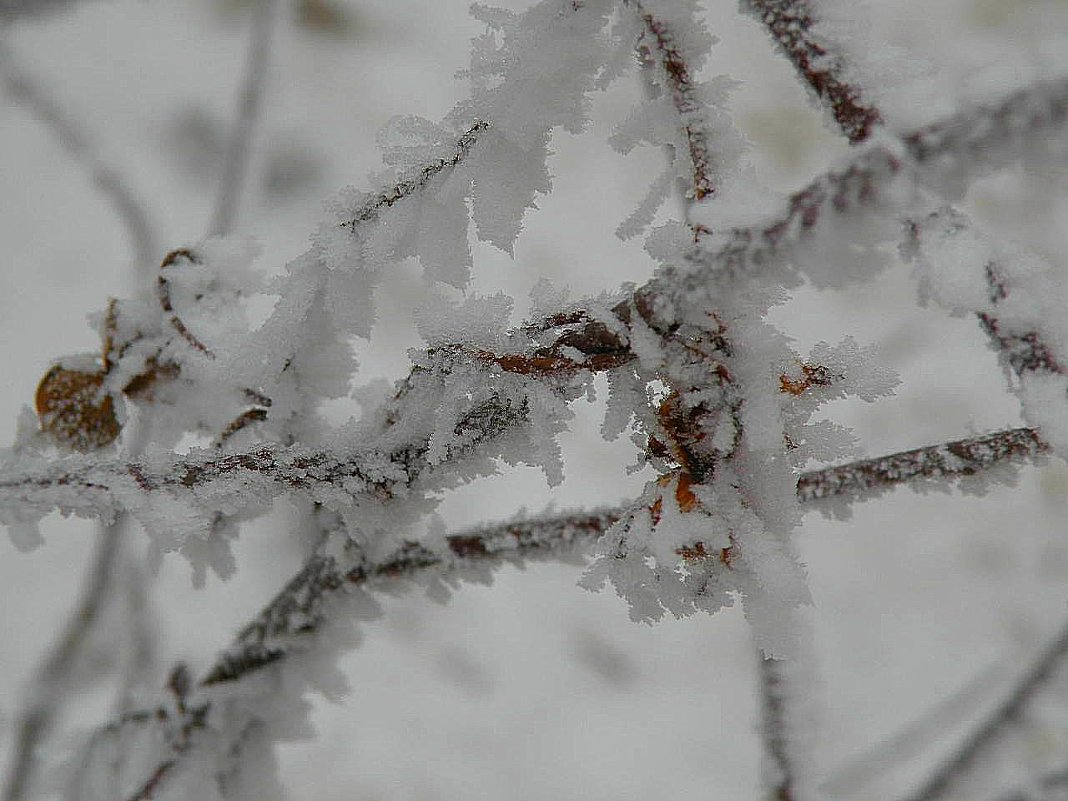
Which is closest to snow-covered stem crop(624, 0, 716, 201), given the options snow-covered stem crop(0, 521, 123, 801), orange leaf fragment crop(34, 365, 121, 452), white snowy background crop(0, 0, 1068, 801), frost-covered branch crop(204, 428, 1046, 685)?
frost-covered branch crop(204, 428, 1046, 685)

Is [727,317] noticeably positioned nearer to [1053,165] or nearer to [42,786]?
[1053,165]

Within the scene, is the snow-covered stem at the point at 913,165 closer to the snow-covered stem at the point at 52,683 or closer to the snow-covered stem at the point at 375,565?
the snow-covered stem at the point at 375,565

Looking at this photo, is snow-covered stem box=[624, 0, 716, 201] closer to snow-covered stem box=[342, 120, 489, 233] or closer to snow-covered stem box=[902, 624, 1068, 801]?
snow-covered stem box=[342, 120, 489, 233]

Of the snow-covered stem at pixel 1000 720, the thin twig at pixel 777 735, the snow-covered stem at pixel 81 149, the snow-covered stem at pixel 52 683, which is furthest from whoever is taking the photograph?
the snow-covered stem at pixel 81 149

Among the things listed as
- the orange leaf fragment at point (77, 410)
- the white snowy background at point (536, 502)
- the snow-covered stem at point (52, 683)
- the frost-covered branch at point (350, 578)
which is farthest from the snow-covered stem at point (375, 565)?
the white snowy background at point (536, 502)

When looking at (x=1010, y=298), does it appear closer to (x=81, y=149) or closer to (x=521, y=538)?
(x=521, y=538)

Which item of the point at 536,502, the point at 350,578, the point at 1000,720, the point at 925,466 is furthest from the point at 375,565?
the point at 536,502

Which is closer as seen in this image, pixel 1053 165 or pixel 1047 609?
pixel 1053 165

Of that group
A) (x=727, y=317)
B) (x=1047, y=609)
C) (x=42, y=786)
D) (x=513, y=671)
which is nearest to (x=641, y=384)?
(x=727, y=317)
